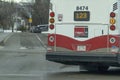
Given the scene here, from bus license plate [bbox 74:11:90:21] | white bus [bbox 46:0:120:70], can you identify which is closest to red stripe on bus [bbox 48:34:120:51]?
white bus [bbox 46:0:120:70]

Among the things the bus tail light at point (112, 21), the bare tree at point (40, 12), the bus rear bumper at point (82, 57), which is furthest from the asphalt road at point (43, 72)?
the bare tree at point (40, 12)

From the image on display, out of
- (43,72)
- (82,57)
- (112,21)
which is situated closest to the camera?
(112,21)

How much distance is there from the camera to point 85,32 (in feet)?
44.4

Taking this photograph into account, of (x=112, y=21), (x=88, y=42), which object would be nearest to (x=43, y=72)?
(x=88, y=42)

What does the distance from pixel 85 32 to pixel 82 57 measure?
817 mm

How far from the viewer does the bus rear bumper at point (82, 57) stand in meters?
13.2

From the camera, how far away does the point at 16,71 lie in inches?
603

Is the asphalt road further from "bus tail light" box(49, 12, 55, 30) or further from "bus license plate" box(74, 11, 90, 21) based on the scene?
"bus license plate" box(74, 11, 90, 21)

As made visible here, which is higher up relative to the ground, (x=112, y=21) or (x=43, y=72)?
(x=112, y=21)

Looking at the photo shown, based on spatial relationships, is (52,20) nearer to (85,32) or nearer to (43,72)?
(85,32)

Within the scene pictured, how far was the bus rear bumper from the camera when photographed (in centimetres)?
1316

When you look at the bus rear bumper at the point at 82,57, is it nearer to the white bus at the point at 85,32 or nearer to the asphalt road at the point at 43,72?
the white bus at the point at 85,32

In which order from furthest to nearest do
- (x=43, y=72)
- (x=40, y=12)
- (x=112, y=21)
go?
(x=40, y=12) → (x=43, y=72) → (x=112, y=21)

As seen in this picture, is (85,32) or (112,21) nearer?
(112,21)
